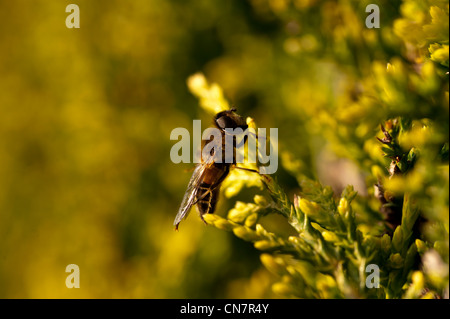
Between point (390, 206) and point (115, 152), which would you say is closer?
point (390, 206)

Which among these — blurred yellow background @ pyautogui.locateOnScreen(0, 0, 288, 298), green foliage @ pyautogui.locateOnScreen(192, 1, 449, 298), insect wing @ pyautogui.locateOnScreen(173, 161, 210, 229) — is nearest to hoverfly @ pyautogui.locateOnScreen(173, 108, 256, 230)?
insect wing @ pyautogui.locateOnScreen(173, 161, 210, 229)

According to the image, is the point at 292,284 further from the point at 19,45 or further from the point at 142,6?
the point at 19,45

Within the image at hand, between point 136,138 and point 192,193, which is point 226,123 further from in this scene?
point 136,138

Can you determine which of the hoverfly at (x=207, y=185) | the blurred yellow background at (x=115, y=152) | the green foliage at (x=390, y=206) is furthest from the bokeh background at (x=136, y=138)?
the green foliage at (x=390, y=206)

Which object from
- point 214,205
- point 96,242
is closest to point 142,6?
point 96,242

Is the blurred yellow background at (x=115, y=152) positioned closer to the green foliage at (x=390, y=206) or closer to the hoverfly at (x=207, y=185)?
the hoverfly at (x=207, y=185)

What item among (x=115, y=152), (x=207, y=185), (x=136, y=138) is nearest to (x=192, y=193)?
(x=207, y=185)

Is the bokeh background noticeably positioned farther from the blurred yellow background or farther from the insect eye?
the insect eye
